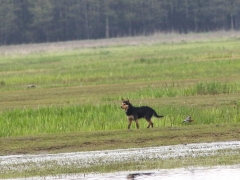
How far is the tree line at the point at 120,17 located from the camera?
391 ft

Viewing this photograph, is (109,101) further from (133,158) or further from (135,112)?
(133,158)

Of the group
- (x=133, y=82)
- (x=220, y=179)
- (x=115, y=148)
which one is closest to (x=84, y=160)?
(x=115, y=148)

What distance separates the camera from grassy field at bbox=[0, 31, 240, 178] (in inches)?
789

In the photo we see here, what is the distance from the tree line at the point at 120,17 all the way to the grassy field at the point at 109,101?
6681 centimetres

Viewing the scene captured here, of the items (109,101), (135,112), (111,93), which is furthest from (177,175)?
(111,93)

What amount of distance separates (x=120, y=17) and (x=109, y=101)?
93683mm

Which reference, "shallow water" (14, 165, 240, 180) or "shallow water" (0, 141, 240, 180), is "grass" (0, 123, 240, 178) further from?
"shallow water" (14, 165, 240, 180)

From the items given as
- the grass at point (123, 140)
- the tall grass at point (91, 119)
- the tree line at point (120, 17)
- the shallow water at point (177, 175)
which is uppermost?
the tree line at point (120, 17)

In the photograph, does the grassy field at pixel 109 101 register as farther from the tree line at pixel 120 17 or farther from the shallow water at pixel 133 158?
the tree line at pixel 120 17

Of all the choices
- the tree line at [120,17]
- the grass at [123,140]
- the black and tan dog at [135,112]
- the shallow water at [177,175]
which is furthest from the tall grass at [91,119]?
the tree line at [120,17]

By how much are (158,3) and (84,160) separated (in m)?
108

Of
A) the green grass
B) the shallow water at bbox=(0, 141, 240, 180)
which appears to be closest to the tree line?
the green grass

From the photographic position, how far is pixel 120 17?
122562 millimetres

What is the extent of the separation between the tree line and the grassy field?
66807mm
